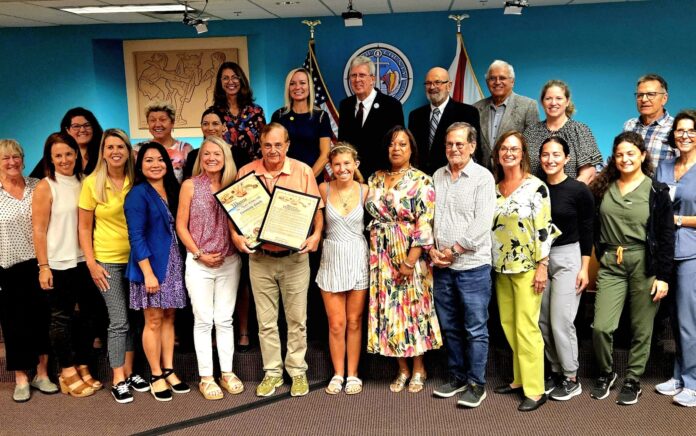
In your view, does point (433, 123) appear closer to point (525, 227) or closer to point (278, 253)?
point (525, 227)

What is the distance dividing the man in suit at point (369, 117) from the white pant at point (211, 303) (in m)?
1.08

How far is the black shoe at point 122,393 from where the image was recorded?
137 inches

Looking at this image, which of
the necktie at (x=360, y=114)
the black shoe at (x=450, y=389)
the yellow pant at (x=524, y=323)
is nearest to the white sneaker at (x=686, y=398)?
the yellow pant at (x=524, y=323)

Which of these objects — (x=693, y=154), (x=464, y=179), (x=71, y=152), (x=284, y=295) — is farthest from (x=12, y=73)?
(x=693, y=154)

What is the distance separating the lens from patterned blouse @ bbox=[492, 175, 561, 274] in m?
3.07

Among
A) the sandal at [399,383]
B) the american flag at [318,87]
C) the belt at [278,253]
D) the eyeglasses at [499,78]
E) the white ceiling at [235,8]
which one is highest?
the white ceiling at [235,8]

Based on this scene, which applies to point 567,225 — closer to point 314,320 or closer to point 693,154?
point 693,154

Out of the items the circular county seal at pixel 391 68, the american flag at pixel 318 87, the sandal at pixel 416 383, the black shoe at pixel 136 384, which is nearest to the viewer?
the sandal at pixel 416 383

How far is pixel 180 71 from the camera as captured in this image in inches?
283

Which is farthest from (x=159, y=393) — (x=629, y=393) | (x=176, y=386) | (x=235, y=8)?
(x=235, y=8)

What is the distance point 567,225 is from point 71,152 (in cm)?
294

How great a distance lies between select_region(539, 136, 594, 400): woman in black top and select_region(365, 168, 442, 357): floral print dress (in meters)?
0.65

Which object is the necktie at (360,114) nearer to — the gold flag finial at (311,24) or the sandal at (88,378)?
the sandal at (88,378)

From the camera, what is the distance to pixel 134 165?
3.41 m
